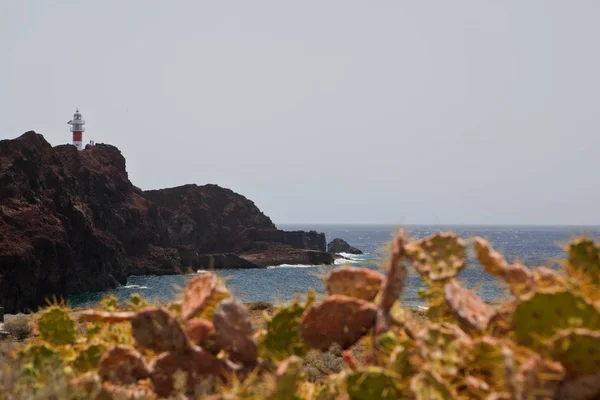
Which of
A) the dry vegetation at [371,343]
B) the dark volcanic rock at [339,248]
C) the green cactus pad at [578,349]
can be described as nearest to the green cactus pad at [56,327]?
the dry vegetation at [371,343]

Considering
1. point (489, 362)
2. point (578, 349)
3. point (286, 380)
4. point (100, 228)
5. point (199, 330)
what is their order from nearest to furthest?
point (578, 349), point (489, 362), point (286, 380), point (199, 330), point (100, 228)

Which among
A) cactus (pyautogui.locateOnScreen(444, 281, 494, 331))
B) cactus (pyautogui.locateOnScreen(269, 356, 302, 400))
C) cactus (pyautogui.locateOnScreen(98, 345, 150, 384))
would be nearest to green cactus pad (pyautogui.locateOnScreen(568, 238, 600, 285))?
cactus (pyautogui.locateOnScreen(444, 281, 494, 331))

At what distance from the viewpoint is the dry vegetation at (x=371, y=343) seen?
3.13 m

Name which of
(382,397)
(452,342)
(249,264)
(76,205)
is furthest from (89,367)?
(249,264)

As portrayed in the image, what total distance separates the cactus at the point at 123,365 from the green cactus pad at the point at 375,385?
1347 mm

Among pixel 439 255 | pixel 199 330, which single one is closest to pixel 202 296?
pixel 199 330

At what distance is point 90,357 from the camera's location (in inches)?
171

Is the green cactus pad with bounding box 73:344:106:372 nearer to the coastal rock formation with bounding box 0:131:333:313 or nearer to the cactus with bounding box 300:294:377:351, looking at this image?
the cactus with bounding box 300:294:377:351

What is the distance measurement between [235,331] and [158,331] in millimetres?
446

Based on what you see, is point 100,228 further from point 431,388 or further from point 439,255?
point 431,388

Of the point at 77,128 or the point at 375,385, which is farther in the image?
the point at 77,128

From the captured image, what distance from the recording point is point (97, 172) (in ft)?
279

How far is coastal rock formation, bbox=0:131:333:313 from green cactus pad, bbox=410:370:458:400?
51.9 metres

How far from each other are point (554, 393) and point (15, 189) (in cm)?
6351
